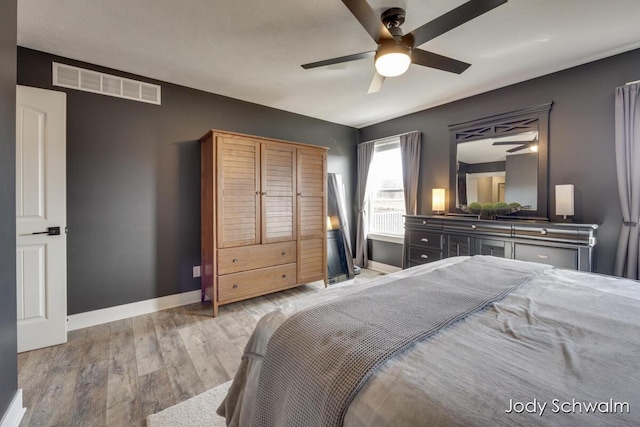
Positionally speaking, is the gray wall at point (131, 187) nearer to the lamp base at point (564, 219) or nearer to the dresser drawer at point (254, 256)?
the dresser drawer at point (254, 256)

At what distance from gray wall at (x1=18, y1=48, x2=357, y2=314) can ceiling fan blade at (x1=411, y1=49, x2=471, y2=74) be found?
245cm

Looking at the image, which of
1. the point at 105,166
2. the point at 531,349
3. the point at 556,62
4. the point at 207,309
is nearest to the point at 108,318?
the point at 207,309

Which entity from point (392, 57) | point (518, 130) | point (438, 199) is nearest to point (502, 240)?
point (438, 199)

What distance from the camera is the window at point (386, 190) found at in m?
4.52

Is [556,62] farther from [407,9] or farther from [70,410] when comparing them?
[70,410]

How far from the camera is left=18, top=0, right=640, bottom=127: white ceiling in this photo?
1.93 metres

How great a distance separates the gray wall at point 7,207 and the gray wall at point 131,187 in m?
1.26

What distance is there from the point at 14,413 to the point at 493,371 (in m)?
2.41

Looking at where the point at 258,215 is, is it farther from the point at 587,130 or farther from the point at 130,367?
the point at 587,130

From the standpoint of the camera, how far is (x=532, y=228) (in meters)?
2.63

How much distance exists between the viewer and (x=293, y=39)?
2.30m

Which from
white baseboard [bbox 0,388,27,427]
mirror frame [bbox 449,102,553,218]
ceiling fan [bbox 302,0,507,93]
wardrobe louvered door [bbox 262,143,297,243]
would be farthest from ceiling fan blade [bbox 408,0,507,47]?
white baseboard [bbox 0,388,27,427]

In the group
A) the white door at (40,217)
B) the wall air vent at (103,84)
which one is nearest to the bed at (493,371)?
the white door at (40,217)

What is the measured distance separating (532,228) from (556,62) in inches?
65.1
